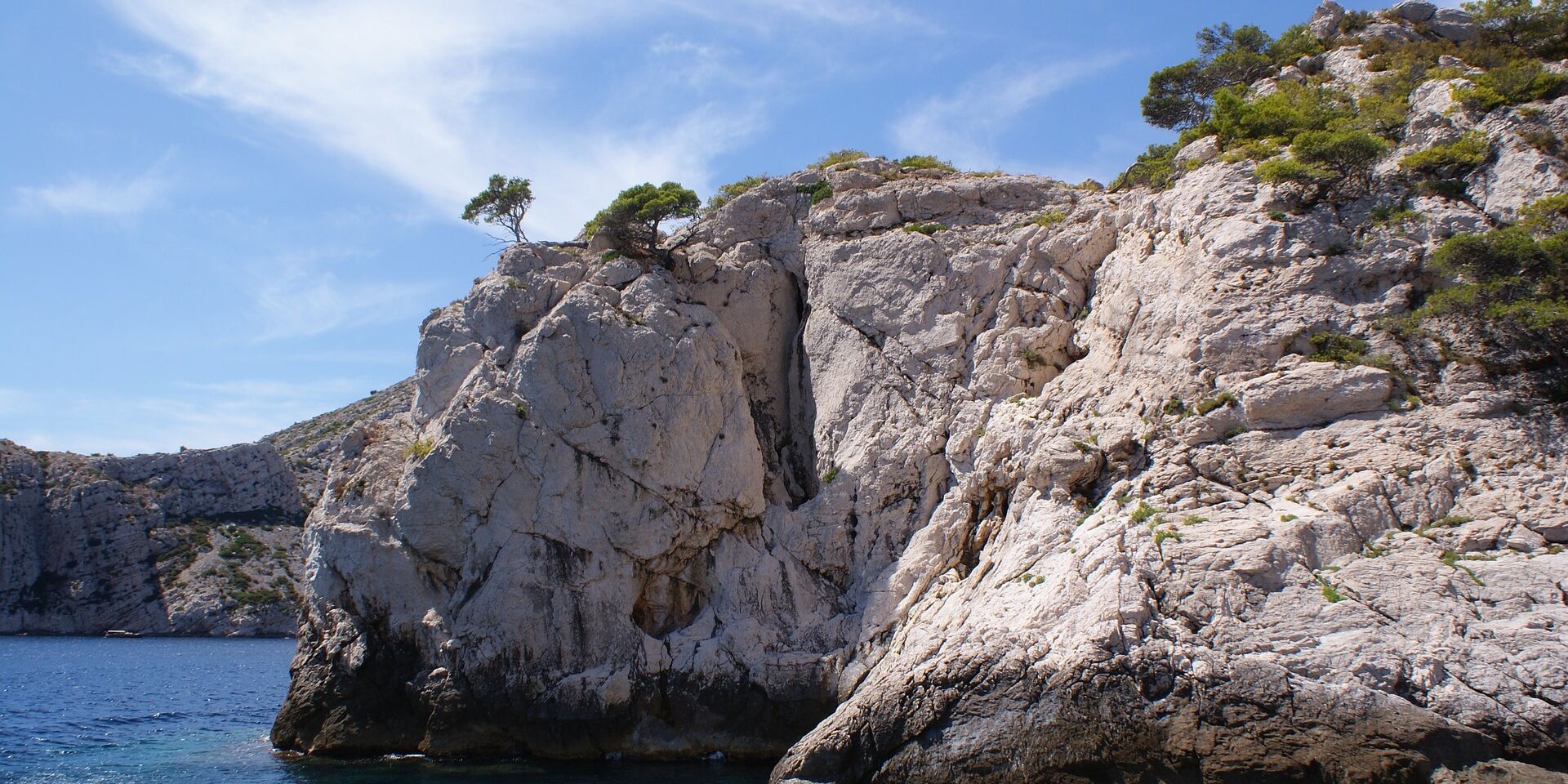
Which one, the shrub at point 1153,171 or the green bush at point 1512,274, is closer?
the green bush at point 1512,274

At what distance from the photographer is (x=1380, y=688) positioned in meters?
13.6

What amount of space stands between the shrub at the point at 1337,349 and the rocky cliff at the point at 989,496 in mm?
72

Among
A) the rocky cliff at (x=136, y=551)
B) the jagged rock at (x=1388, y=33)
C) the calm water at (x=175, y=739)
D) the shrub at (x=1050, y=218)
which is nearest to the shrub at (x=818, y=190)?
the shrub at (x=1050, y=218)

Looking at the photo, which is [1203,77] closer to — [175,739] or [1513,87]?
[1513,87]

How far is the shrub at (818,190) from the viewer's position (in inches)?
1143

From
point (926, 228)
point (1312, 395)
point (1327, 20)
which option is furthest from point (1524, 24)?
point (926, 228)

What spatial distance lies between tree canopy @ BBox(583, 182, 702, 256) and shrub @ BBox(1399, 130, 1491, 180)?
18295 mm

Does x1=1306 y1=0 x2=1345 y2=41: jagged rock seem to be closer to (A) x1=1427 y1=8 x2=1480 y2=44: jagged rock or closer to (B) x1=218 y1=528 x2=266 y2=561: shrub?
(A) x1=1427 y1=8 x2=1480 y2=44: jagged rock

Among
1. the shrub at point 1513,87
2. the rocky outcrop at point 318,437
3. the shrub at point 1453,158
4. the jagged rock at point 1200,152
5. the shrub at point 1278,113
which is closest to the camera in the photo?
the shrub at point 1453,158

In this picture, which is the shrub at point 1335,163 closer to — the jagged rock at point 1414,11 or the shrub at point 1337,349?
the shrub at point 1337,349

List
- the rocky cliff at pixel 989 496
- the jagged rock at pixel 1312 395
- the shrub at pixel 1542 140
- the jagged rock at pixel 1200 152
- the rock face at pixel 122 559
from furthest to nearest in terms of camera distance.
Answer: the rock face at pixel 122 559, the jagged rock at pixel 1200 152, the shrub at pixel 1542 140, the jagged rock at pixel 1312 395, the rocky cliff at pixel 989 496

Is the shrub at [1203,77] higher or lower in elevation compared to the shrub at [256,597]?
higher

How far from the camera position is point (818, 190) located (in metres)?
29.2

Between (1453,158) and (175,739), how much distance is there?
34209 millimetres
